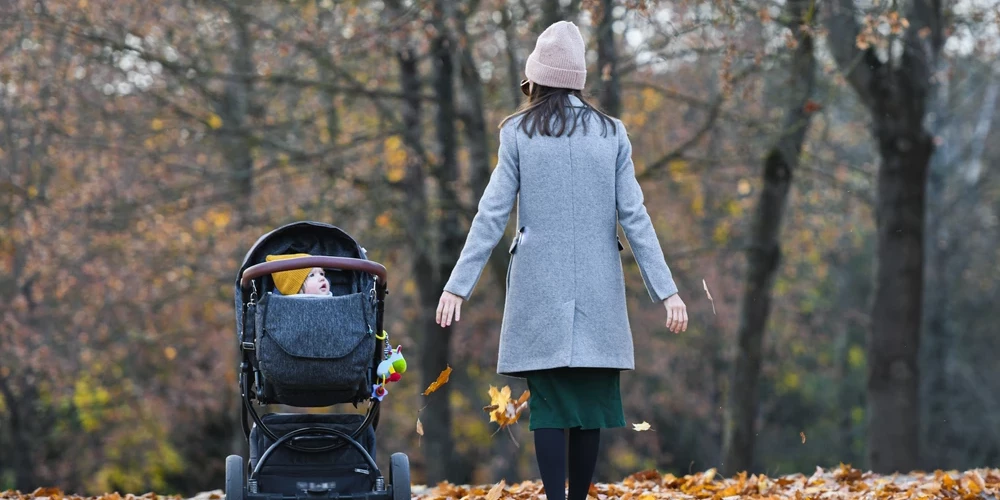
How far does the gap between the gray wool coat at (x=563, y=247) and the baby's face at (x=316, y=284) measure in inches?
25.6

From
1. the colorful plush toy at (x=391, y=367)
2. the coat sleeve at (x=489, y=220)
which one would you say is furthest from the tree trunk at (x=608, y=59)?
the colorful plush toy at (x=391, y=367)

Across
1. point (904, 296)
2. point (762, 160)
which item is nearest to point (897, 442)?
point (904, 296)

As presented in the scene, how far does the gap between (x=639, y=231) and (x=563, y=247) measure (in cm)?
32

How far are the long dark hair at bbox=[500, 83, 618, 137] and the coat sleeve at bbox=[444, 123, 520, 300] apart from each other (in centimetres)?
8

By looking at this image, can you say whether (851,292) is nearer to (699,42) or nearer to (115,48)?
(699,42)

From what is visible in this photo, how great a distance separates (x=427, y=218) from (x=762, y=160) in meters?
3.80

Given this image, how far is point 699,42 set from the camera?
555 inches

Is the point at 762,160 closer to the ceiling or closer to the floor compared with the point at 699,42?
closer to the floor

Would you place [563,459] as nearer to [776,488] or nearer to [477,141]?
[776,488]

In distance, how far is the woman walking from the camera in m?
5.31

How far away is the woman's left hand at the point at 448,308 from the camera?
515 cm

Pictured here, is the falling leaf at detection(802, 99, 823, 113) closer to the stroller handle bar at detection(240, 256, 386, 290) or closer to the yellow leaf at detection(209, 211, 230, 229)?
the stroller handle bar at detection(240, 256, 386, 290)

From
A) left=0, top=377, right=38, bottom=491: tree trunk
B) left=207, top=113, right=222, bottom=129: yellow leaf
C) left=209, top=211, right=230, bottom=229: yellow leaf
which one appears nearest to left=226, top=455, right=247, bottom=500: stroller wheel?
left=207, top=113, right=222, bottom=129: yellow leaf

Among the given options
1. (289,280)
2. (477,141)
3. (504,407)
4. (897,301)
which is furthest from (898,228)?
(289,280)
